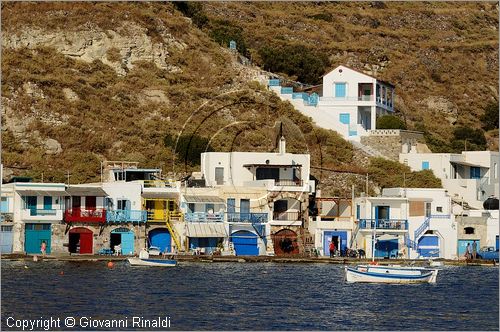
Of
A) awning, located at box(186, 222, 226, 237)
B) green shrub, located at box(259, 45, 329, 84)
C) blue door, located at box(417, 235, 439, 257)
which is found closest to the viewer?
awning, located at box(186, 222, 226, 237)

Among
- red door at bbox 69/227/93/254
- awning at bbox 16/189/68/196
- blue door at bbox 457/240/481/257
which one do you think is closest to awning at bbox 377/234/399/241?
blue door at bbox 457/240/481/257

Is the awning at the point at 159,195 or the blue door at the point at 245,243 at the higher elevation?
the awning at the point at 159,195

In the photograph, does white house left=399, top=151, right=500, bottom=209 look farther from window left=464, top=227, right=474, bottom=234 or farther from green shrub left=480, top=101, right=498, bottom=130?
green shrub left=480, top=101, right=498, bottom=130

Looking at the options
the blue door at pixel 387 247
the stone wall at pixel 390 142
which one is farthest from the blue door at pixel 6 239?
the stone wall at pixel 390 142

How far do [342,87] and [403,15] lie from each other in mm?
65602

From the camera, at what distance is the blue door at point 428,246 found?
360 feet

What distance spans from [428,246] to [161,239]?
20960 mm

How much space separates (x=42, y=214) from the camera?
349 ft

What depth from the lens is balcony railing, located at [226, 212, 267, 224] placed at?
108688mm

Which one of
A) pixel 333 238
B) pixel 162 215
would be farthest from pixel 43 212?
pixel 333 238

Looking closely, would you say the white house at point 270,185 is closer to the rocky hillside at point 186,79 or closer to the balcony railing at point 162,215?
the balcony railing at point 162,215

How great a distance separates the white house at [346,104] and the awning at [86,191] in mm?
32353

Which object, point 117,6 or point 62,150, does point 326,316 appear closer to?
point 62,150

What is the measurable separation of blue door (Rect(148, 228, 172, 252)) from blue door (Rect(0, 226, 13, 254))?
10693 mm
